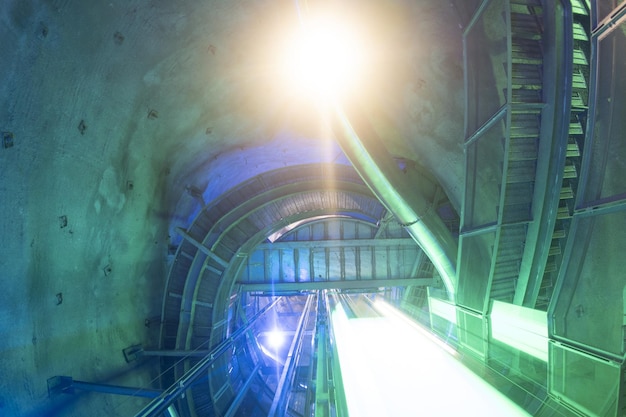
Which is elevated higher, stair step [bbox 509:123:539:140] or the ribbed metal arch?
stair step [bbox 509:123:539:140]

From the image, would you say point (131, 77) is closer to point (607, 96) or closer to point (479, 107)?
point (479, 107)

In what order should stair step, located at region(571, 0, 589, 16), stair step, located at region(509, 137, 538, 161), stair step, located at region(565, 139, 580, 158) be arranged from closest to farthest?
1. stair step, located at region(571, 0, 589, 16)
2. stair step, located at region(565, 139, 580, 158)
3. stair step, located at region(509, 137, 538, 161)

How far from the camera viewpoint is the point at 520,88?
129 inches

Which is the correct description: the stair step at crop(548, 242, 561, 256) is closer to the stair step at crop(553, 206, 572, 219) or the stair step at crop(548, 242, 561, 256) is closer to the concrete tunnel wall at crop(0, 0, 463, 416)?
the stair step at crop(553, 206, 572, 219)

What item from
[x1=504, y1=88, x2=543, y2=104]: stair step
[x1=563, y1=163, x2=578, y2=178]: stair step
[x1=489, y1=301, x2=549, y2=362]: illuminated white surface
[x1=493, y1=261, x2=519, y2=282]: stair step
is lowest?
[x1=489, y1=301, x2=549, y2=362]: illuminated white surface

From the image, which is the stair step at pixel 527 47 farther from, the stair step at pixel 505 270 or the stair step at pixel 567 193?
the stair step at pixel 505 270

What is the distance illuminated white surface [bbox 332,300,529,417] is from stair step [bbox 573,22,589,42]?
3.36 meters

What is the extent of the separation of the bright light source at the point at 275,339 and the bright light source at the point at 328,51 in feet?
39.2

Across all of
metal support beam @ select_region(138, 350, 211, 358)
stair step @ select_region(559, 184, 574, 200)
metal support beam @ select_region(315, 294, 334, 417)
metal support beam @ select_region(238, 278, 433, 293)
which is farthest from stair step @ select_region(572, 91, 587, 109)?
metal support beam @ select_region(138, 350, 211, 358)

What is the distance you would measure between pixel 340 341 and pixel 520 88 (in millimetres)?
3589

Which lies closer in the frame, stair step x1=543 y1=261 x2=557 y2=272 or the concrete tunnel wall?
the concrete tunnel wall

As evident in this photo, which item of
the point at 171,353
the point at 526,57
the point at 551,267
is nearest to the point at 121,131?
the point at 171,353

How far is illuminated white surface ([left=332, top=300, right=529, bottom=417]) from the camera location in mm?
2150

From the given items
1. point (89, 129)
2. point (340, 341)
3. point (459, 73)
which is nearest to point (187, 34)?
point (89, 129)
